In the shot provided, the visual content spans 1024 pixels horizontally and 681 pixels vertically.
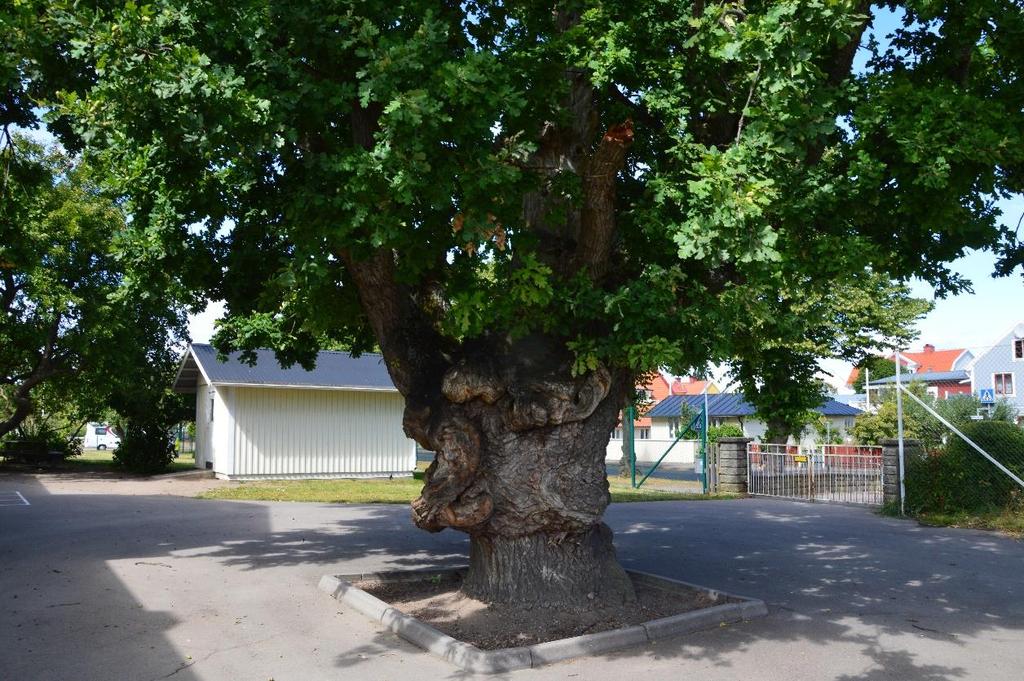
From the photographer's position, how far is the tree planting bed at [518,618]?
6277 mm

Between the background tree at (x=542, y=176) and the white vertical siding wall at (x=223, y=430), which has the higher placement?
the background tree at (x=542, y=176)

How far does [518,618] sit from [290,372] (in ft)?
61.3

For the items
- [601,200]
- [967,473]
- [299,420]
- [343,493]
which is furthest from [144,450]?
[601,200]

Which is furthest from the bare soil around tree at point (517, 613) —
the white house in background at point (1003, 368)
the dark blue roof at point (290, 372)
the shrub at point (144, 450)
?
the white house in background at point (1003, 368)

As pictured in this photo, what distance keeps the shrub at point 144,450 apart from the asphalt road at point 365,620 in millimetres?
12189

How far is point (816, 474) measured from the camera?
19859 mm

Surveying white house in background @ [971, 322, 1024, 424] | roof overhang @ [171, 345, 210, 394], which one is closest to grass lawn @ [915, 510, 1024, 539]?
roof overhang @ [171, 345, 210, 394]

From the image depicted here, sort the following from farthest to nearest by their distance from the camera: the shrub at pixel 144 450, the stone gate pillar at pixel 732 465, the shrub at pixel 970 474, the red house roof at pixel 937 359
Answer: the red house roof at pixel 937 359 < the shrub at pixel 144 450 < the stone gate pillar at pixel 732 465 < the shrub at pixel 970 474

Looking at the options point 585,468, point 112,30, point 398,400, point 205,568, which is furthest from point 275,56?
point 398,400

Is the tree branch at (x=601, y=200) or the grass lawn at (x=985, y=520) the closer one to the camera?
the tree branch at (x=601, y=200)

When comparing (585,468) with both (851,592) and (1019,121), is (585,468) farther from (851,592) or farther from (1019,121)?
(1019,121)

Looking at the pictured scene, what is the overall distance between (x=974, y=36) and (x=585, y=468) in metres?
5.47

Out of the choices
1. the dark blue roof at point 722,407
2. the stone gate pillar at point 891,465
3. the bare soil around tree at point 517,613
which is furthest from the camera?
the dark blue roof at point 722,407

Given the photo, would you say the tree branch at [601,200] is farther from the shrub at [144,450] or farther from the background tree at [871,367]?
the shrub at [144,450]
